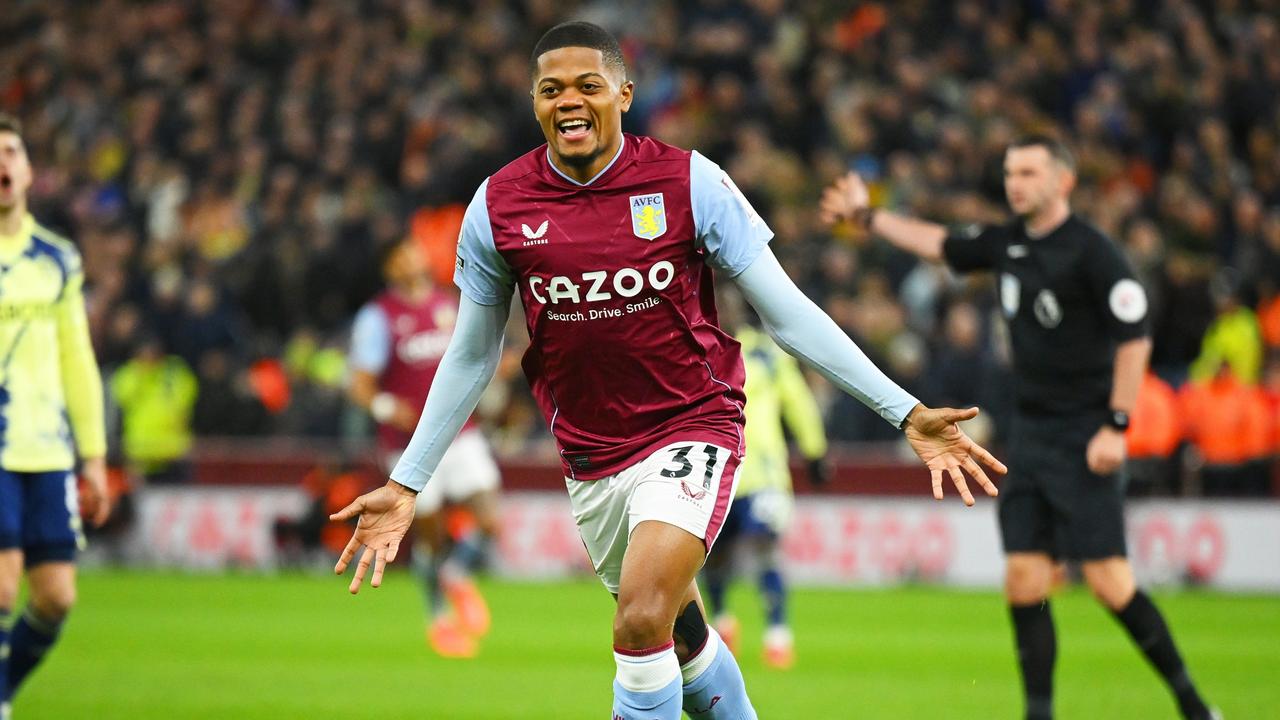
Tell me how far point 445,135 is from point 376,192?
1171mm

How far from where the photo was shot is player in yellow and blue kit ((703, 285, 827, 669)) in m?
12.6

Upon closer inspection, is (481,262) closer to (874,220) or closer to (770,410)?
(874,220)

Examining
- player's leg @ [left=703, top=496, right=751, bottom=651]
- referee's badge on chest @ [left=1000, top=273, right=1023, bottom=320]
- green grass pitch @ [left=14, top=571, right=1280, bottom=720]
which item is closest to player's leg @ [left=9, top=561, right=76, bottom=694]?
green grass pitch @ [left=14, top=571, right=1280, bottom=720]

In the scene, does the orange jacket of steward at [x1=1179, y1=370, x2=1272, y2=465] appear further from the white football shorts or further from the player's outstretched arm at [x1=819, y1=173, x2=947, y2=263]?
the white football shorts

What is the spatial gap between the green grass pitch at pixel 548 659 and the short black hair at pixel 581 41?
14.2 feet

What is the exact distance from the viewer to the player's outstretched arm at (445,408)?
6.10 metres

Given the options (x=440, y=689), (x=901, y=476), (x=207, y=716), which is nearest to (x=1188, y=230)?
(x=901, y=476)

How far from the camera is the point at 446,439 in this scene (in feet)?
20.7

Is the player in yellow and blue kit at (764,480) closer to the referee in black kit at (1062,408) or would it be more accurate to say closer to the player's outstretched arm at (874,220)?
the player's outstretched arm at (874,220)

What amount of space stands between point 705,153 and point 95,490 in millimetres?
12773

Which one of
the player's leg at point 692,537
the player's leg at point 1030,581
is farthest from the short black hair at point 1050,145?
the player's leg at point 692,537

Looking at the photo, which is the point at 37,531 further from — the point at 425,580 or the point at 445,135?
the point at 445,135

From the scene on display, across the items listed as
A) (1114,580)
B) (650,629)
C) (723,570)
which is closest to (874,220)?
(1114,580)

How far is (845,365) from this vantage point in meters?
5.91
